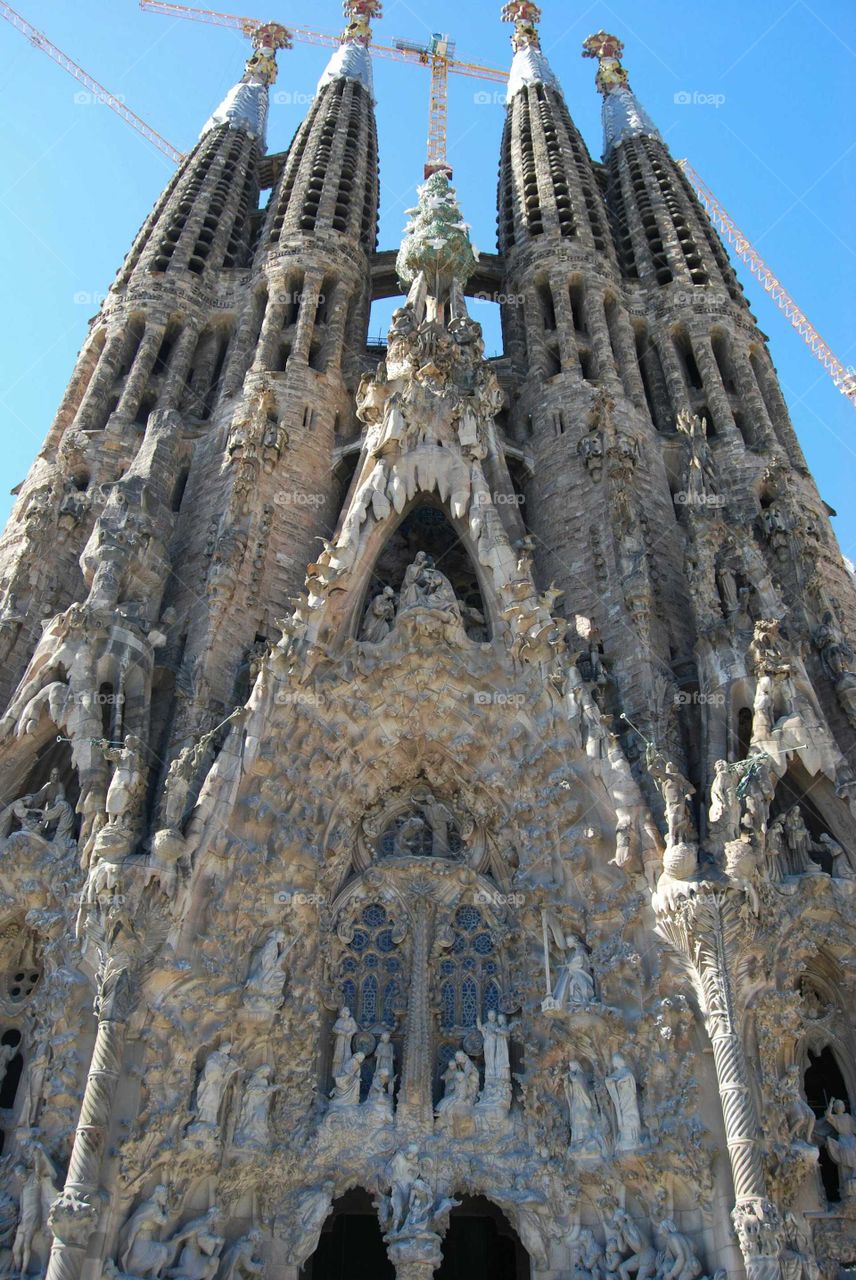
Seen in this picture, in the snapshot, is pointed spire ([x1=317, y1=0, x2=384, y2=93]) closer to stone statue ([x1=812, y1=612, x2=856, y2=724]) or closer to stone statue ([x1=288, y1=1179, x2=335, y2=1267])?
stone statue ([x1=812, y1=612, x2=856, y2=724])

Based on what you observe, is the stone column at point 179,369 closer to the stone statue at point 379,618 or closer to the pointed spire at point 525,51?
the stone statue at point 379,618

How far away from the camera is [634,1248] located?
1088cm

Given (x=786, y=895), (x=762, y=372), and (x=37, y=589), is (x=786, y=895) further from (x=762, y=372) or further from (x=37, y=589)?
(x=762, y=372)

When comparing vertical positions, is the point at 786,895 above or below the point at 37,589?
below

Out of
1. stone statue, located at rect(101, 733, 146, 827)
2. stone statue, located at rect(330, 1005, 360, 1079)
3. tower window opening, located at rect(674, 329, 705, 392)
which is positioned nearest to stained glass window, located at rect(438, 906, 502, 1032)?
stone statue, located at rect(330, 1005, 360, 1079)

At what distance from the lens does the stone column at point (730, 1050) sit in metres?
10.1

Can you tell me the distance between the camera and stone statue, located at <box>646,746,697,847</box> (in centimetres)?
1209

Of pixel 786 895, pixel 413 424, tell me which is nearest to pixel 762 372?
pixel 413 424

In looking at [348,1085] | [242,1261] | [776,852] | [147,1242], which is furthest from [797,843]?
[147,1242]

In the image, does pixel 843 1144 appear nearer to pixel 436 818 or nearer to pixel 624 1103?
pixel 624 1103

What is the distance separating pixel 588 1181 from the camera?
11484mm

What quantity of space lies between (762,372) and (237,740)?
595 inches

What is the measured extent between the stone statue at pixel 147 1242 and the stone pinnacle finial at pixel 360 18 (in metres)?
34.0

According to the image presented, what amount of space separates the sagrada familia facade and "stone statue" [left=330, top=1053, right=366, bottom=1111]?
56 mm
